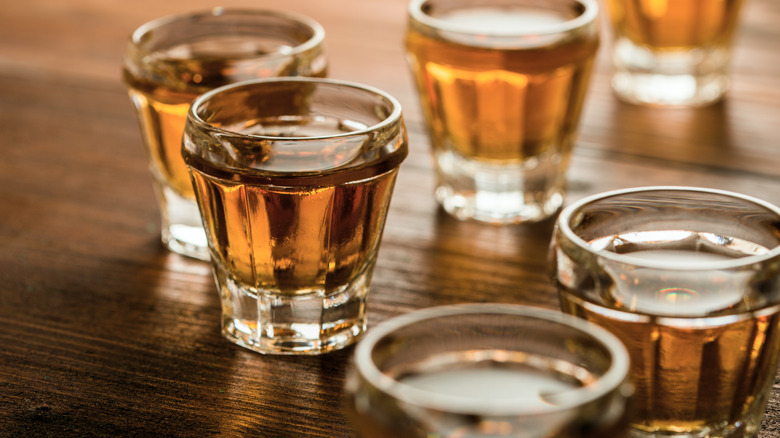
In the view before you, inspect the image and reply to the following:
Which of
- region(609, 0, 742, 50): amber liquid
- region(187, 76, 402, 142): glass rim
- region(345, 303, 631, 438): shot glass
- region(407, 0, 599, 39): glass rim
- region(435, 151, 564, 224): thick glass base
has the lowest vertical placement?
region(435, 151, 564, 224): thick glass base

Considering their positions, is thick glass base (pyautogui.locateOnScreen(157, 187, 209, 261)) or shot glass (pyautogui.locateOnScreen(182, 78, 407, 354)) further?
thick glass base (pyautogui.locateOnScreen(157, 187, 209, 261))

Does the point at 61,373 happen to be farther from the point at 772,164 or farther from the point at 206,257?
the point at 772,164

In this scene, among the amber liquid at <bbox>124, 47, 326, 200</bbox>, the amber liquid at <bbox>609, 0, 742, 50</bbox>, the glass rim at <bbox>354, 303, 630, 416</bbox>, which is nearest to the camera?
the glass rim at <bbox>354, 303, 630, 416</bbox>

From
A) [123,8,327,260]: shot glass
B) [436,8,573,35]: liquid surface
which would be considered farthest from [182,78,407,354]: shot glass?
[436,8,573,35]: liquid surface

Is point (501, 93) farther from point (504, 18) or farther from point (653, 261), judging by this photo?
point (653, 261)

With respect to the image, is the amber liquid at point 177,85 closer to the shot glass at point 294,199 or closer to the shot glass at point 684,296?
the shot glass at point 294,199

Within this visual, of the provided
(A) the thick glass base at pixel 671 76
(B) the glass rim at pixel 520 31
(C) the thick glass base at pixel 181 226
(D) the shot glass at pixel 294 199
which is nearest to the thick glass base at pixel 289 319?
(D) the shot glass at pixel 294 199

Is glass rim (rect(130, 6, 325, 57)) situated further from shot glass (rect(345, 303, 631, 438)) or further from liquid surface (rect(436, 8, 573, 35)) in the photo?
shot glass (rect(345, 303, 631, 438))

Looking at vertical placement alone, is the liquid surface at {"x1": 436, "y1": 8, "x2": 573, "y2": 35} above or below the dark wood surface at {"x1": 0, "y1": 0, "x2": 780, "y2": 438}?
above
